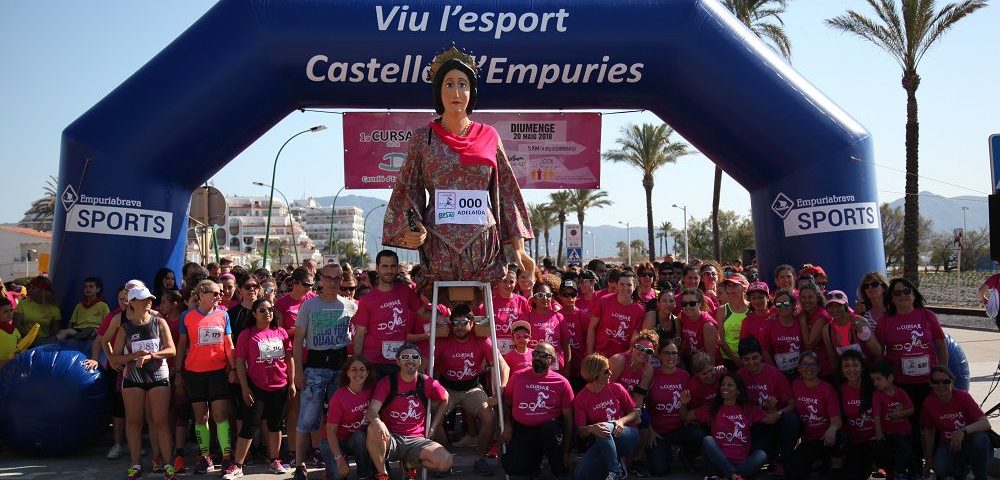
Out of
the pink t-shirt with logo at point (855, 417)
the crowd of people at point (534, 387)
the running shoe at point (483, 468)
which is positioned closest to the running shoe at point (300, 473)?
the crowd of people at point (534, 387)

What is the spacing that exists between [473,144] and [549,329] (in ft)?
7.58

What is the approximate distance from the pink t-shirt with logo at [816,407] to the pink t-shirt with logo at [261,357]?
3.94 m

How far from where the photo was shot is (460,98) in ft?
17.4

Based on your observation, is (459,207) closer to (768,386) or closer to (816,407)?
(768,386)

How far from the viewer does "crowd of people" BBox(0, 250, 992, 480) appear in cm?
608

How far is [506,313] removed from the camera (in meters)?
7.15

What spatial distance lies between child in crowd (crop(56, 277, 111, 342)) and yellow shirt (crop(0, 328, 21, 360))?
0.33 m

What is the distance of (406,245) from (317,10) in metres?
3.38

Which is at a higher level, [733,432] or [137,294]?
[137,294]

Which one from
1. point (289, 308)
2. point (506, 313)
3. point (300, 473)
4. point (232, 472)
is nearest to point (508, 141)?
point (506, 313)

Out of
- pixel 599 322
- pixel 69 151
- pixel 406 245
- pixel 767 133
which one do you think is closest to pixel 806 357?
pixel 599 322

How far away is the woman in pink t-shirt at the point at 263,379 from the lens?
646cm

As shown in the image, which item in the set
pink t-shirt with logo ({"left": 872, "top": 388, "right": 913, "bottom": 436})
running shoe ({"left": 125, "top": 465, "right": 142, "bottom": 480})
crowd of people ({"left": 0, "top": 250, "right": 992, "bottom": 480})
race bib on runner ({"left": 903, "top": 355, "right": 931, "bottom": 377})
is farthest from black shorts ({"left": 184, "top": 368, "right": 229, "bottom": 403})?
race bib on runner ({"left": 903, "top": 355, "right": 931, "bottom": 377})

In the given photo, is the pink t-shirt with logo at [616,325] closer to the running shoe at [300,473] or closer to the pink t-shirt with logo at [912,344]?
the pink t-shirt with logo at [912,344]
